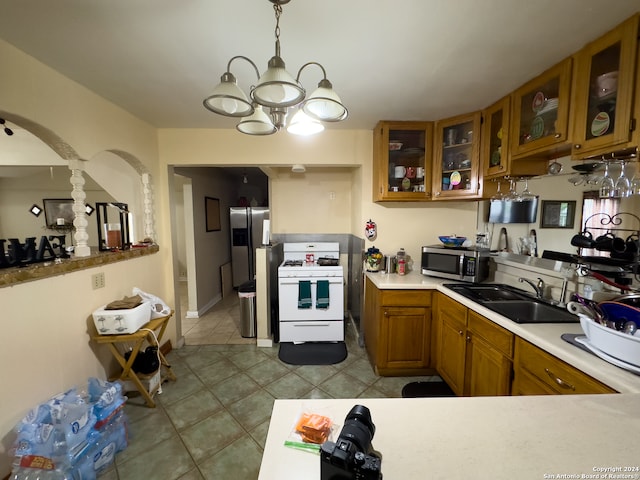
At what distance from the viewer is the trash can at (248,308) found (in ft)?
9.76

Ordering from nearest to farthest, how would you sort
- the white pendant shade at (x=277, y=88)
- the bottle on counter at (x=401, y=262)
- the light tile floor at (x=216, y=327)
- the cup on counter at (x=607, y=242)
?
the white pendant shade at (x=277, y=88) → the cup on counter at (x=607, y=242) → the bottle on counter at (x=401, y=262) → the light tile floor at (x=216, y=327)

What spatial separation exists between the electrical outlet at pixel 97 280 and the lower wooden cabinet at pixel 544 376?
9.19 ft

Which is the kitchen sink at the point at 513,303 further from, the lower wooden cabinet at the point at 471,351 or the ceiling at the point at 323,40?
the ceiling at the point at 323,40

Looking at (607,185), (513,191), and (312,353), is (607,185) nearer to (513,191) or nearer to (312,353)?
(513,191)

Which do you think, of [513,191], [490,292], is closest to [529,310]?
[490,292]

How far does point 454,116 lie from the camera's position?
228cm

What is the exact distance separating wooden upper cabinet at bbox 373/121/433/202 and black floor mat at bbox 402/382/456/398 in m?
1.65

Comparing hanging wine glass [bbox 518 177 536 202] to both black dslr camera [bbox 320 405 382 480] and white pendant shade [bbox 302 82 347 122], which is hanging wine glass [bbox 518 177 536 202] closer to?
white pendant shade [bbox 302 82 347 122]

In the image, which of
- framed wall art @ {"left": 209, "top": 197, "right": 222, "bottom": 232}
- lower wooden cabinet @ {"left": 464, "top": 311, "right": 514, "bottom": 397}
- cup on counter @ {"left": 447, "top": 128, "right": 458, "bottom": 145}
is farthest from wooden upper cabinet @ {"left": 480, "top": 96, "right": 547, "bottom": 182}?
framed wall art @ {"left": 209, "top": 197, "right": 222, "bottom": 232}

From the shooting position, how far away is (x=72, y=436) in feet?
4.35

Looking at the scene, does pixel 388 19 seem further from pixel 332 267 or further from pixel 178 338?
pixel 178 338

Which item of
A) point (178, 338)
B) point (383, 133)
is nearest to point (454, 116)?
point (383, 133)

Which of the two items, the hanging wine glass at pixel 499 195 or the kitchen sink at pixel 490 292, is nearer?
the kitchen sink at pixel 490 292

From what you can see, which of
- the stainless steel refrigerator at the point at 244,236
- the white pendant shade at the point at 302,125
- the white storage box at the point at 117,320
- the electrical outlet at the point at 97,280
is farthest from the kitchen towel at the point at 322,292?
the stainless steel refrigerator at the point at 244,236
